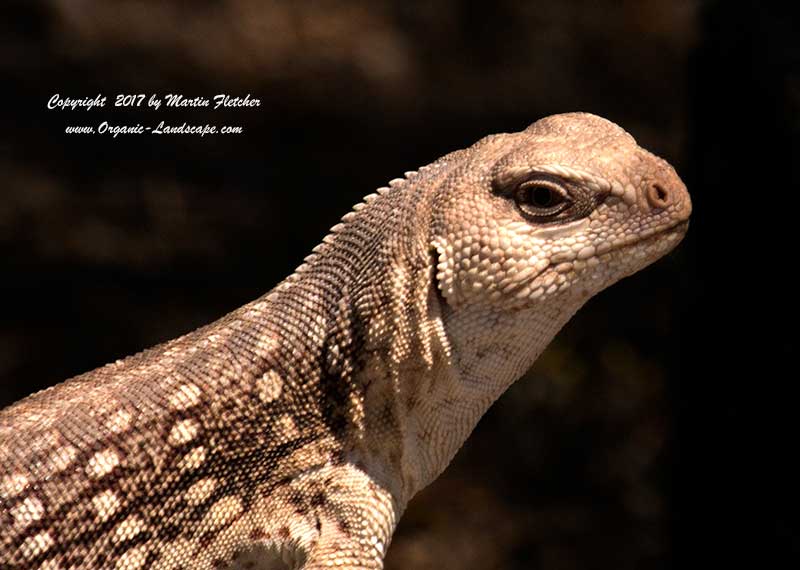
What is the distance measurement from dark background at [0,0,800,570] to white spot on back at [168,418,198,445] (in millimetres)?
4636

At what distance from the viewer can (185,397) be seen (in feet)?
10.9

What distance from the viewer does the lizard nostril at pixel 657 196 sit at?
3.37m

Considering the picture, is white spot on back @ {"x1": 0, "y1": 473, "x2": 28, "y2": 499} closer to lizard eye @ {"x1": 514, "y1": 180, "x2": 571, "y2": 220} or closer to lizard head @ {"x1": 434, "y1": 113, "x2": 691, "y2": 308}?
lizard head @ {"x1": 434, "y1": 113, "x2": 691, "y2": 308}

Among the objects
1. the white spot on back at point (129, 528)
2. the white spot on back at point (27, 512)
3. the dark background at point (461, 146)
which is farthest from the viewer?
the dark background at point (461, 146)

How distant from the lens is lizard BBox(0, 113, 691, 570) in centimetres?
328

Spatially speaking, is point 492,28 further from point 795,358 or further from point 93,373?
point 93,373

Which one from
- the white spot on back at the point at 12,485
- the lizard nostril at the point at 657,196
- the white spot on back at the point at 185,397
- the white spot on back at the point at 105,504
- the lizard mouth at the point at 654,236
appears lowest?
the white spot on back at the point at 105,504

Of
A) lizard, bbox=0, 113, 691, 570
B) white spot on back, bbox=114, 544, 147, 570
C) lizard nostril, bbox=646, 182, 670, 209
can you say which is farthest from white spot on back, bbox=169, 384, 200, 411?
lizard nostril, bbox=646, 182, 670, 209

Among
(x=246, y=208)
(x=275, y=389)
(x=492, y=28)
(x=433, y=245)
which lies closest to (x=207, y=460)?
(x=275, y=389)

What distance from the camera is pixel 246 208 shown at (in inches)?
313

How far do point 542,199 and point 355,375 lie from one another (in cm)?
76

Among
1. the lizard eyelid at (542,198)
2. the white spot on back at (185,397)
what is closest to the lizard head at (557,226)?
the lizard eyelid at (542,198)

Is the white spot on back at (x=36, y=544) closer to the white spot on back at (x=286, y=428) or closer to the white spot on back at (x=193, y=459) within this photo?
the white spot on back at (x=193, y=459)

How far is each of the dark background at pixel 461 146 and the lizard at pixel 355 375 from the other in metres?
4.44
